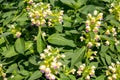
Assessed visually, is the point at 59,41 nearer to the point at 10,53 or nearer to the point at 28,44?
the point at 28,44

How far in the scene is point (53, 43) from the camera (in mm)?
3832

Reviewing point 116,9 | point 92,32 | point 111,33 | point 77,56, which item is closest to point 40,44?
point 77,56

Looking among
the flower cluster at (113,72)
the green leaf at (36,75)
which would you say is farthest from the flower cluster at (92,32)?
the green leaf at (36,75)

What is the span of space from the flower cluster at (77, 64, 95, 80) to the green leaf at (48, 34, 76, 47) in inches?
12.3

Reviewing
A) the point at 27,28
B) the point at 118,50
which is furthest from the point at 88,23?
the point at 27,28

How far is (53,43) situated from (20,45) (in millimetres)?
367

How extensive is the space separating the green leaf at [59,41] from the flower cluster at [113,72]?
1.60 ft

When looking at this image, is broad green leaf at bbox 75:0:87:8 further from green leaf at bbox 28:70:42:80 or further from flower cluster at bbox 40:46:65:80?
green leaf at bbox 28:70:42:80

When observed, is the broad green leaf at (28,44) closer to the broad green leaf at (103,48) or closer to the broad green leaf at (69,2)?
the broad green leaf at (69,2)

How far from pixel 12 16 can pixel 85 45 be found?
1093mm

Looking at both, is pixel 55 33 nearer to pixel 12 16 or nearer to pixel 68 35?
pixel 68 35

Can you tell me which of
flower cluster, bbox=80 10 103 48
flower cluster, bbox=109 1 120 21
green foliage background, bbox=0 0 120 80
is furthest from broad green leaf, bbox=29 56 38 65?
flower cluster, bbox=109 1 120 21

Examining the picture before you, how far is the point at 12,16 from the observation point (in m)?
4.42

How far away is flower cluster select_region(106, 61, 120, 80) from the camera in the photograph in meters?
3.61
